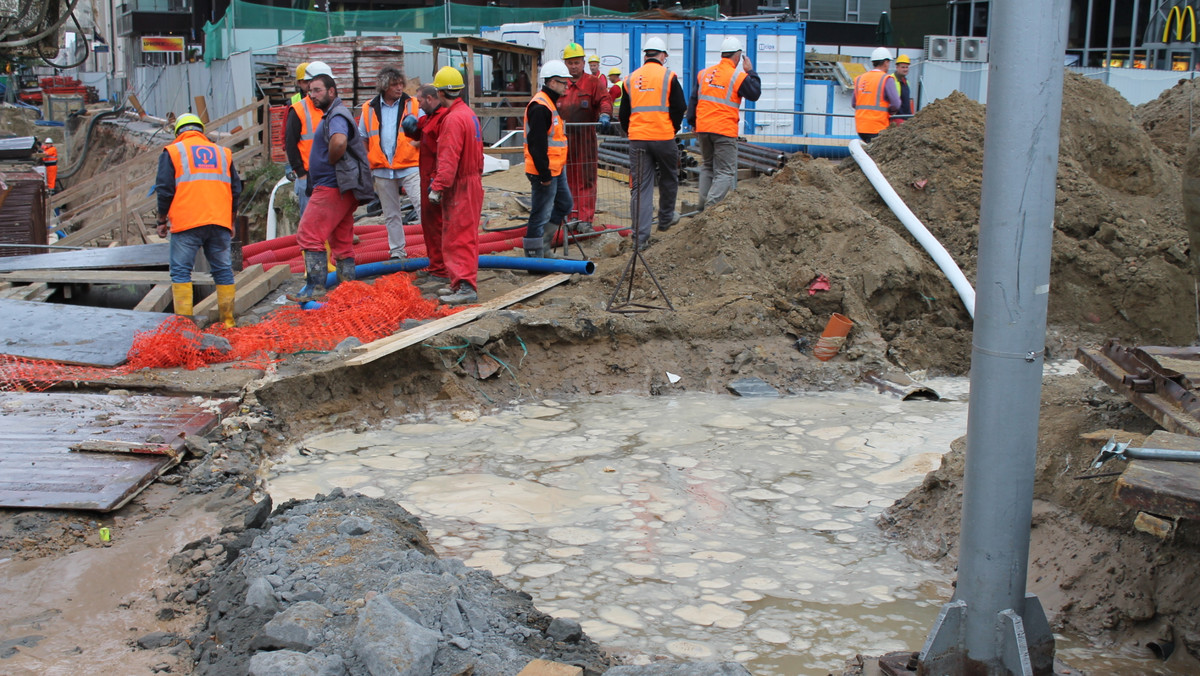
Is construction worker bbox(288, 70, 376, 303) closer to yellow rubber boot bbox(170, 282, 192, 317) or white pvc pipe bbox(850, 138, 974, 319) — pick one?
yellow rubber boot bbox(170, 282, 192, 317)

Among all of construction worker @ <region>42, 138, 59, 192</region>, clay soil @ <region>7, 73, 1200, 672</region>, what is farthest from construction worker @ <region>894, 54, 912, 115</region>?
construction worker @ <region>42, 138, 59, 192</region>

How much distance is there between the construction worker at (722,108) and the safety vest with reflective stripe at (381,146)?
329cm

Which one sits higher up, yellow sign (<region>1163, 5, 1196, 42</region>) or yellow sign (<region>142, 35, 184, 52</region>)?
yellow sign (<region>142, 35, 184, 52</region>)

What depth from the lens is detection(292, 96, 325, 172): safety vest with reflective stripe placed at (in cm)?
897

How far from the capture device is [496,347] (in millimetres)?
7262

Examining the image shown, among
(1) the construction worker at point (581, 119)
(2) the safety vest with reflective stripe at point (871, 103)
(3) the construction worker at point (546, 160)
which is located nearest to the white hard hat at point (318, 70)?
(3) the construction worker at point (546, 160)

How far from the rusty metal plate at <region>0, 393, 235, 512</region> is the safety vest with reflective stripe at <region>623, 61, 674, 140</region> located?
544cm

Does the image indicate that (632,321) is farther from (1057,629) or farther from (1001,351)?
(1001,351)

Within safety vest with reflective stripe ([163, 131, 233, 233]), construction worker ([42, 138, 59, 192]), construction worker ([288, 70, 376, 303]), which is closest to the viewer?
safety vest with reflective stripe ([163, 131, 233, 233])

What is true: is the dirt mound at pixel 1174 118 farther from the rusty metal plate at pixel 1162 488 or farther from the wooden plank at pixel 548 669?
the wooden plank at pixel 548 669

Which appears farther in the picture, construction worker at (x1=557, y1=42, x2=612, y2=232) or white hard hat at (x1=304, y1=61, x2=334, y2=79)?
construction worker at (x1=557, y1=42, x2=612, y2=232)

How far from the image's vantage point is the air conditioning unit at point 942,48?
2042 cm

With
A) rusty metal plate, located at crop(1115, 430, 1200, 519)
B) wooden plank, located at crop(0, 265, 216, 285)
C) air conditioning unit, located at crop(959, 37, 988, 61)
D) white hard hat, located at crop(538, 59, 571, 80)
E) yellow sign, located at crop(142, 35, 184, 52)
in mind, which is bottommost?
wooden plank, located at crop(0, 265, 216, 285)

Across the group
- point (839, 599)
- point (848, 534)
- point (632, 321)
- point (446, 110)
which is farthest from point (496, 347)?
point (839, 599)
